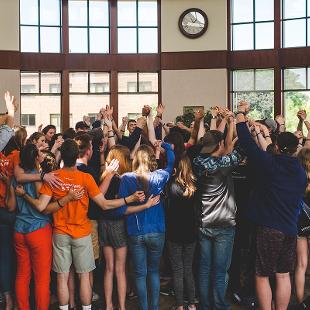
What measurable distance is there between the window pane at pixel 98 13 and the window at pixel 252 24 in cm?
380

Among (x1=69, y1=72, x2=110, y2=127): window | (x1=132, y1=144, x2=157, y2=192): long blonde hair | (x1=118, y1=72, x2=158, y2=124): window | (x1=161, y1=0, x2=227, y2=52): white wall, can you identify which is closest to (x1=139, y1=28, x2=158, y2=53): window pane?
(x1=161, y1=0, x2=227, y2=52): white wall

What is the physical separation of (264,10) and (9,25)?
748 cm

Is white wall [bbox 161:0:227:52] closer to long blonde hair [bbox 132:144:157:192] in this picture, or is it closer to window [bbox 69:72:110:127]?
window [bbox 69:72:110:127]

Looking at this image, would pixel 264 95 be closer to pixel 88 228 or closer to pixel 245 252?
pixel 245 252

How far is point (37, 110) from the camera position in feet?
51.7

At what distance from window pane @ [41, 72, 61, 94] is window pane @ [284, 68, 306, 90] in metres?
6.73

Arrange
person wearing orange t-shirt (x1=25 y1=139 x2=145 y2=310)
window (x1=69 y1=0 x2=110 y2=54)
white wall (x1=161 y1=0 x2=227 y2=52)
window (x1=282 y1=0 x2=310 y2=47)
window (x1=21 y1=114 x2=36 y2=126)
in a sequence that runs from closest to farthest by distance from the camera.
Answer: person wearing orange t-shirt (x1=25 y1=139 x2=145 y2=310), window (x1=282 y1=0 x2=310 y2=47), window (x1=21 y1=114 x2=36 y2=126), white wall (x1=161 y1=0 x2=227 y2=52), window (x1=69 y1=0 x2=110 y2=54)

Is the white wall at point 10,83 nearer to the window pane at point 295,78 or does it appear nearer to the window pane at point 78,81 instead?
the window pane at point 78,81

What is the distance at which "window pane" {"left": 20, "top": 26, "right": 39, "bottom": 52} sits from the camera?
51.6ft

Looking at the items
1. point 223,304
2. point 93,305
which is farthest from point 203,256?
point 93,305

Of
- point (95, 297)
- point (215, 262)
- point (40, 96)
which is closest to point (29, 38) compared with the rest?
point (40, 96)

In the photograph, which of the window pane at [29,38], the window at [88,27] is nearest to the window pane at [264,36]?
the window at [88,27]

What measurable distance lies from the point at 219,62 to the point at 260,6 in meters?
2.08

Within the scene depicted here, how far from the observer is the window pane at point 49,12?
624 inches
